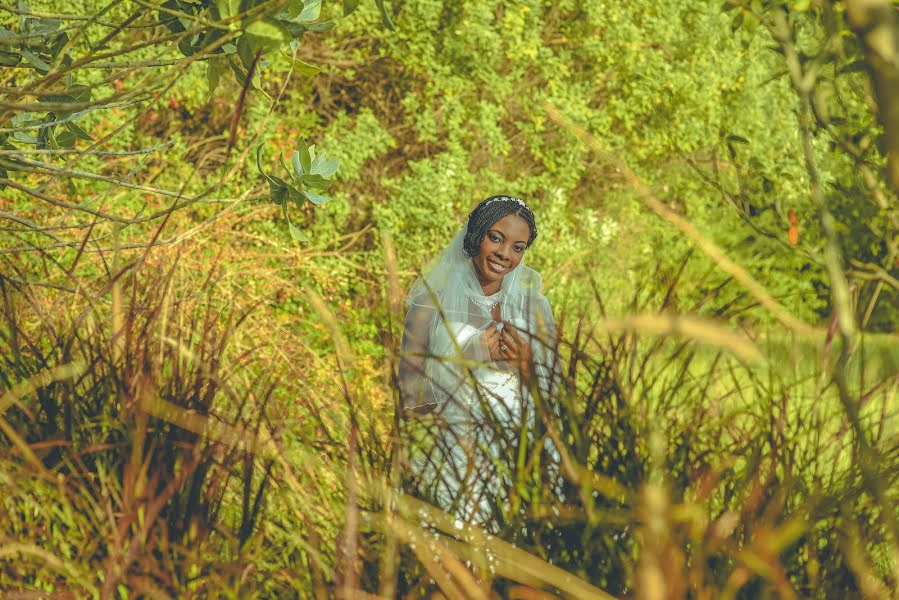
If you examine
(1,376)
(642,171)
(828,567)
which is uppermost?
(642,171)

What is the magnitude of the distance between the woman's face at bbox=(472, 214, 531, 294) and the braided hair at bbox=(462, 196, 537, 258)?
0.03 metres

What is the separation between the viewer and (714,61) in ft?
37.8

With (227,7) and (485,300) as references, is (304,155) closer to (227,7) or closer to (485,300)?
(227,7)

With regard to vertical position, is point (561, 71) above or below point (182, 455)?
above

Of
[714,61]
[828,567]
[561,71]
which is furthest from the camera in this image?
[714,61]

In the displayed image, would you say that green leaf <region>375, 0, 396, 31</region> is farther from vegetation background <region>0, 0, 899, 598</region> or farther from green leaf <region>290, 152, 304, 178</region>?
green leaf <region>290, 152, 304, 178</region>

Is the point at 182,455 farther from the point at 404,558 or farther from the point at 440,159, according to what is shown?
the point at 440,159

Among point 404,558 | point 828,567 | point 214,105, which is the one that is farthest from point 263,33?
point 214,105

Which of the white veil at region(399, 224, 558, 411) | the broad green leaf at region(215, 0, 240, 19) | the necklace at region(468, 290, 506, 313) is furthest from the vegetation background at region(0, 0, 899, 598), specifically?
the necklace at region(468, 290, 506, 313)

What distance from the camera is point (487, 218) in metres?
4.45

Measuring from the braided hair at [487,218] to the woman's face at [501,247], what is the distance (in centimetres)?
3

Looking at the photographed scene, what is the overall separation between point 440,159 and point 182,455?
769 cm

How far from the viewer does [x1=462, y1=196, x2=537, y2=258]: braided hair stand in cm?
444

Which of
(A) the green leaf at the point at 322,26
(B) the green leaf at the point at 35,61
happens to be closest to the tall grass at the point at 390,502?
(B) the green leaf at the point at 35,61
